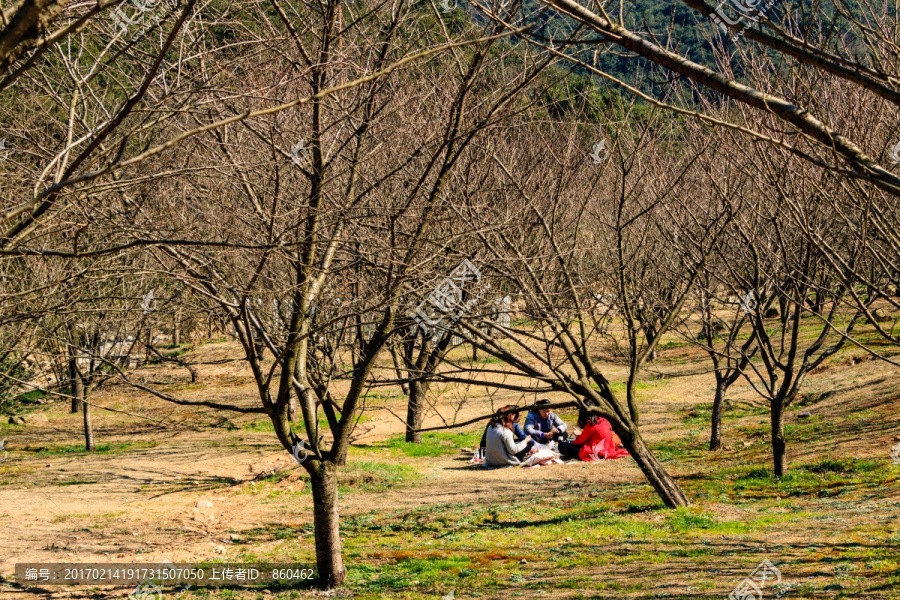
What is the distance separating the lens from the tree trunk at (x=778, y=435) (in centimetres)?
923

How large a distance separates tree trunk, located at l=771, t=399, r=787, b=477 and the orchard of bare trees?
0.13ft

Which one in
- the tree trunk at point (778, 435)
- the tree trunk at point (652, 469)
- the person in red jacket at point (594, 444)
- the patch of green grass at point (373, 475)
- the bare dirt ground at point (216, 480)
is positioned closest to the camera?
the tree trunk at point (652, 469)

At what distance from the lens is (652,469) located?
26.1 feet

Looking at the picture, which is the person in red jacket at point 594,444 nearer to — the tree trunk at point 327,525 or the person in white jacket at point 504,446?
the person in white jacket at point 504,446

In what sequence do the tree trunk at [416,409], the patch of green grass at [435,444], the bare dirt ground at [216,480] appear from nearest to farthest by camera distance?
the bare dirt ground at [216,480]
the tree trunk at [416,409]
the patch of green grass at [435,444]

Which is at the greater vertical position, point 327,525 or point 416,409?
point 416,409

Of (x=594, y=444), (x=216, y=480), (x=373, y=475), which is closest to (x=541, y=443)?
(x=594, y=444)

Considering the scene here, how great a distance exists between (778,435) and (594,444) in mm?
3430

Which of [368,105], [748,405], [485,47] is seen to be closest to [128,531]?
[368,105]

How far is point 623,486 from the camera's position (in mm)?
10227

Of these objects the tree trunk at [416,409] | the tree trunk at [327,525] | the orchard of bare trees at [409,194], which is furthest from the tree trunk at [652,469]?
the tree trunk at [416,409]

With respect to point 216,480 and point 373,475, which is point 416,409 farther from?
point 216,480

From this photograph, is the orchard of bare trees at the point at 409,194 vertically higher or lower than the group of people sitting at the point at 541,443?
higher

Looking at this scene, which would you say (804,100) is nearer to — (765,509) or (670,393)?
(765,509)
